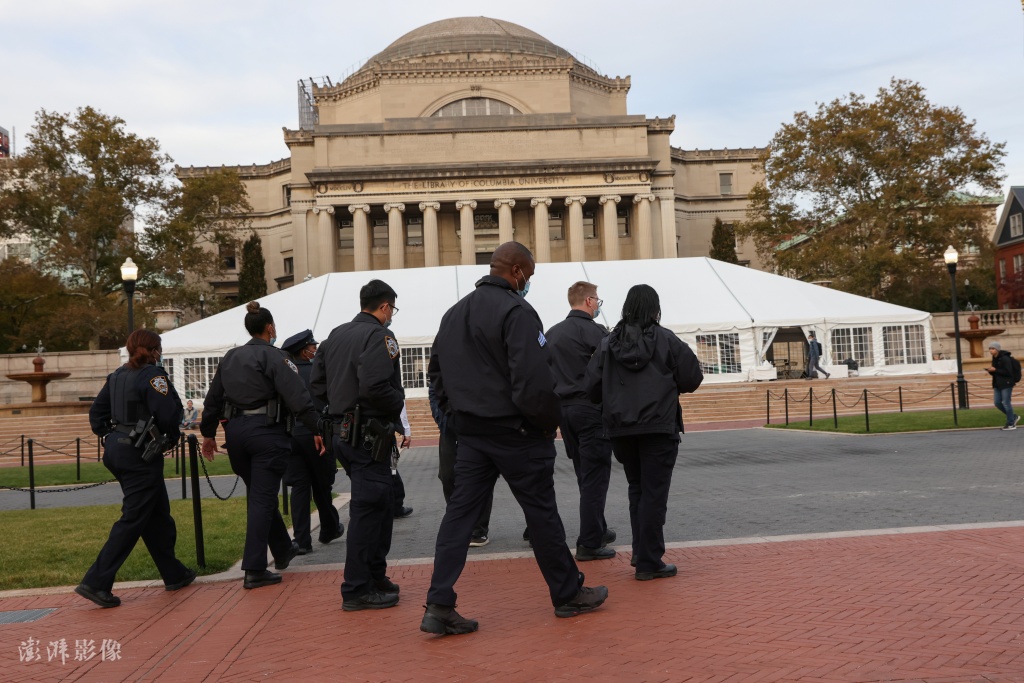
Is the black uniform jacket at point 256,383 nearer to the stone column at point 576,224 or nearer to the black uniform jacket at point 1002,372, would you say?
the black uniform jacket at point 1002,372

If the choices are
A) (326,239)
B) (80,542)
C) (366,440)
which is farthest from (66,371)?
(366,440)

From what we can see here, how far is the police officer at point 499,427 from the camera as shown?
539 centimetres

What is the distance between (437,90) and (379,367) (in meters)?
68.7

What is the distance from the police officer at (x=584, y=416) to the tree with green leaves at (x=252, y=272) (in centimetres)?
6090

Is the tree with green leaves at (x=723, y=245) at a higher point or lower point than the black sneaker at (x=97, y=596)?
higher

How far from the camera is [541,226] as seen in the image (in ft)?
217

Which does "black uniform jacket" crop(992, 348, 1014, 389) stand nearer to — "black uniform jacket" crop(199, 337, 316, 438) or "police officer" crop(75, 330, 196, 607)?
"black uniform jacket" crop(199, 337, 316, 438)

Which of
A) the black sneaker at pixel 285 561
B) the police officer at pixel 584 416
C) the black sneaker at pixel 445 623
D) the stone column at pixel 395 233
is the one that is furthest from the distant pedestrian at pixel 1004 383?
the stone column at pixel 395 233

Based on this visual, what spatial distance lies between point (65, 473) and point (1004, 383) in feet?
63.0

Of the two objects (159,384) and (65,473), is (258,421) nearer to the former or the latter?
(159,384)

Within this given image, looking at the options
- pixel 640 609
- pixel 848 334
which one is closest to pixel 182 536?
pixel 640 609

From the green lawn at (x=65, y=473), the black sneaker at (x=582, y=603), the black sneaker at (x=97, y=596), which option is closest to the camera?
the black sneaker at (x=582, y=603)

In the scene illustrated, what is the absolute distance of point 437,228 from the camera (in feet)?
224

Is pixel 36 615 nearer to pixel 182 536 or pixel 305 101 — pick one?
pixel 182 536
